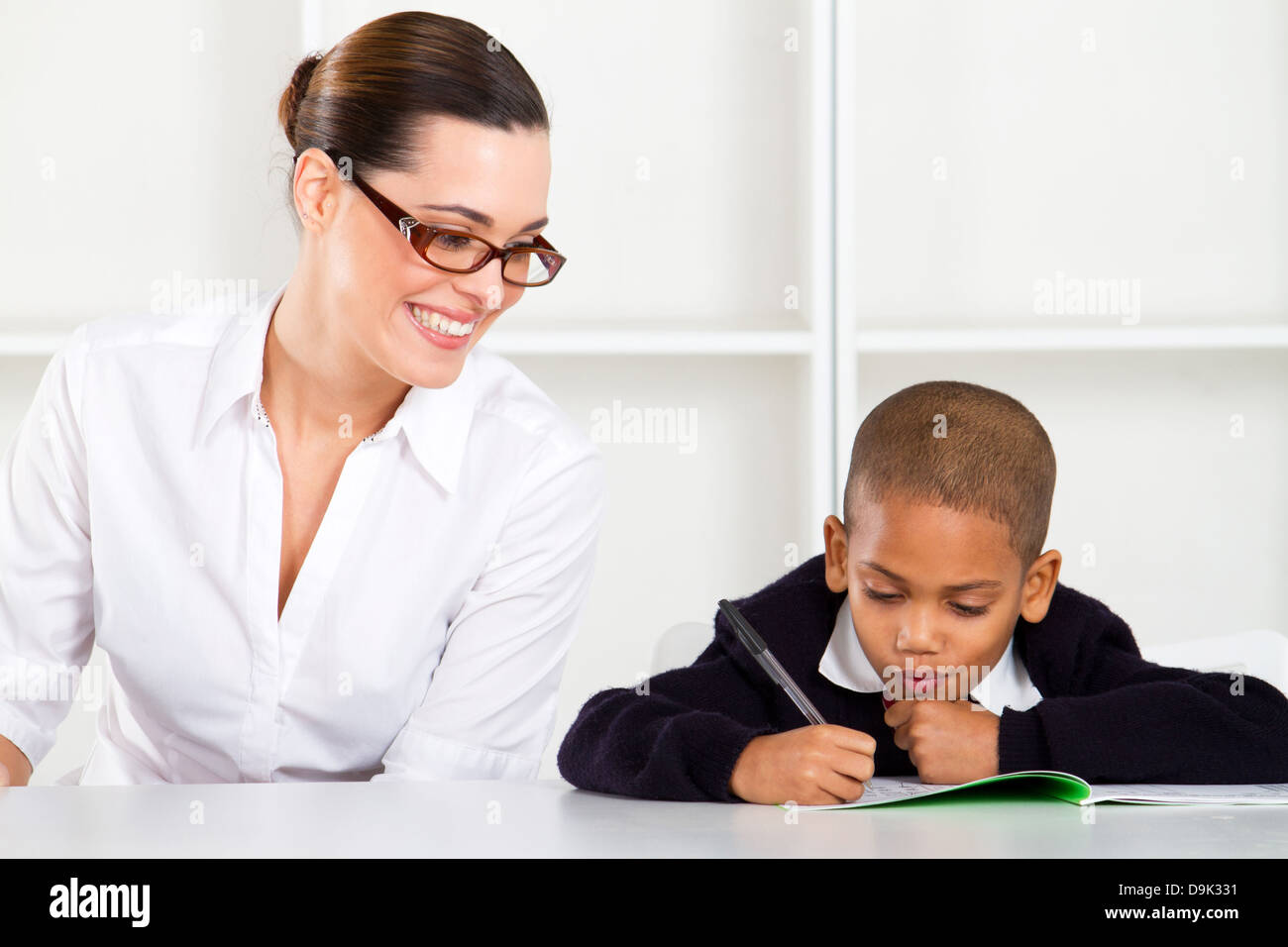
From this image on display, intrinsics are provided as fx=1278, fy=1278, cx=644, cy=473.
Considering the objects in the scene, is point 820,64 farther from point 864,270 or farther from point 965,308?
point 965,308

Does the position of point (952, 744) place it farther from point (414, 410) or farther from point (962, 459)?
point (414, 410)

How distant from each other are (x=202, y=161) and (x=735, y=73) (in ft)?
3.35

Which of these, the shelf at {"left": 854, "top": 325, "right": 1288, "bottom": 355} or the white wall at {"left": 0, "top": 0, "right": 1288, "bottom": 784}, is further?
the white wall at {"left": 0, "top": 0, "right": 1288, "bottom": 784}

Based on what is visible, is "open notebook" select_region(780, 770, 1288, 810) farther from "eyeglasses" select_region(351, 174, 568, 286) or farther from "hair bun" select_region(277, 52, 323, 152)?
"hair bun" select_region(277, 52, 323, 152)

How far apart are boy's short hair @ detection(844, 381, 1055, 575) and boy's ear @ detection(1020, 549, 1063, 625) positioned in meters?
0.01

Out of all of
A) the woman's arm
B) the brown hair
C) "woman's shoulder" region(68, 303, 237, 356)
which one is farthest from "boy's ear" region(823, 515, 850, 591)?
the woman's arm

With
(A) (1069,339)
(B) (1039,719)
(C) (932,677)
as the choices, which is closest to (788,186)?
(A) (1069,339)

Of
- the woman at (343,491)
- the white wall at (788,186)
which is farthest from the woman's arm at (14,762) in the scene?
the white wall at (788,186)

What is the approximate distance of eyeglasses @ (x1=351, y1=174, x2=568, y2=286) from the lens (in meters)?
1.23

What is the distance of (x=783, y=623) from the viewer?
3.78ft

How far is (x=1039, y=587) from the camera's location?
113cm

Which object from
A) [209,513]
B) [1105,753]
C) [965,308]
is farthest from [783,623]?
[965,308]

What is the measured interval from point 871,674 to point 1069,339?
1.23 m
